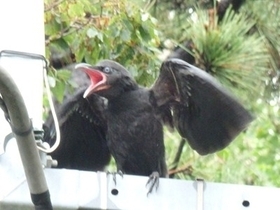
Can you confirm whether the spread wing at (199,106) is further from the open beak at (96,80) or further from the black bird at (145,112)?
the open beak at (96,80)

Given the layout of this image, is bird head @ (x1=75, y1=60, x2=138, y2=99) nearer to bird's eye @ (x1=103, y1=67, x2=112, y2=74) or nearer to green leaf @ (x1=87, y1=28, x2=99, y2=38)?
bird's eye @ (x1=103, y1=67, x2=112, y2=74)

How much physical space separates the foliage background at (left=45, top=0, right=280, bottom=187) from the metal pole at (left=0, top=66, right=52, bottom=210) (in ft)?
6.21

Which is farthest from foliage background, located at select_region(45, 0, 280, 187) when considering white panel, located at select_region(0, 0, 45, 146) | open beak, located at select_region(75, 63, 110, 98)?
white panel, located at select_region(0, 0, 45, 146)

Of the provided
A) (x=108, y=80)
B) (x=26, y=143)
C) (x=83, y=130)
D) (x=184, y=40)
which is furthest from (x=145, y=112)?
(x=26, y=143)

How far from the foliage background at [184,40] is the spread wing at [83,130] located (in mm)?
73

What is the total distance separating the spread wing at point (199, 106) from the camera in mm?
3617

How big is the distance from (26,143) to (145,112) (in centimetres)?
188

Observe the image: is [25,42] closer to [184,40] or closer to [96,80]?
[96,80]

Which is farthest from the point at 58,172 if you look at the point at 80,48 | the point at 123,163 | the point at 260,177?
the point at 260,177

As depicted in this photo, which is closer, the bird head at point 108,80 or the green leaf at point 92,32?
the bird head at point 108,80

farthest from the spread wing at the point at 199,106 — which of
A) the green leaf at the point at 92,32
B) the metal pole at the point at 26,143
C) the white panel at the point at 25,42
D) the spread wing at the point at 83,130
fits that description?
the metal pole at the point at 26,143

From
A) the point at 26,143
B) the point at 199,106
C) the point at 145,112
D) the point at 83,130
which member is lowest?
the point at 83,130

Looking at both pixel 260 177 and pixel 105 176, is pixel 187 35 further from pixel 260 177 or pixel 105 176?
pixel 105 176

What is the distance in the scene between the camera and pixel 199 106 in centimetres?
386
